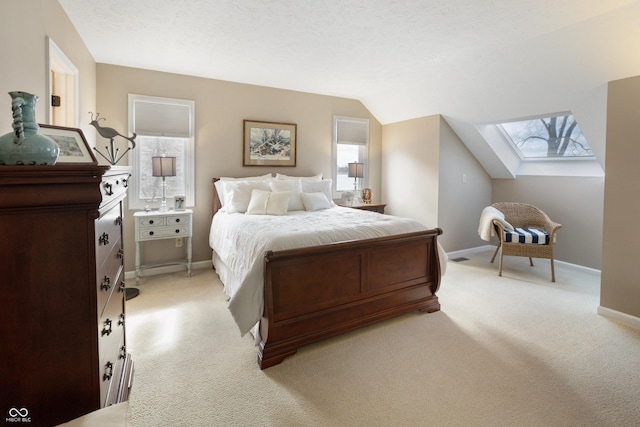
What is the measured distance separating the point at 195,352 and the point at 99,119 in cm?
299

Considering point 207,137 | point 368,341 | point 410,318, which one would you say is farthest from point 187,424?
point 207,137

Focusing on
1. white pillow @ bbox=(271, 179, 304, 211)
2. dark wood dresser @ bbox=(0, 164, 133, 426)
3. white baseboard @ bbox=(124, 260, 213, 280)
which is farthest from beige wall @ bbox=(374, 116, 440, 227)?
dark wood dresser @ bbox=(0, 164, 133, 426)

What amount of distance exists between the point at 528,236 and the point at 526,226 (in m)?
0.61

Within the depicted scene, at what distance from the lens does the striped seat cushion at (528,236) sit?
3.90m

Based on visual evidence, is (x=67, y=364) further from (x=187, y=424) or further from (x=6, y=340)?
(x=187, y=424)

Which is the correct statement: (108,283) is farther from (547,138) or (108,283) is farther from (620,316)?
(547,138)

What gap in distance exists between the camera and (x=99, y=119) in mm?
3721

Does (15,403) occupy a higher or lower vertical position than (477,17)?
lower

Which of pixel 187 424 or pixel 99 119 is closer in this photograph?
pixel 187 424

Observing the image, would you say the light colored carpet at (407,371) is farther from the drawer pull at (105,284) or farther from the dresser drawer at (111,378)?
the drawer pull at (105,284)

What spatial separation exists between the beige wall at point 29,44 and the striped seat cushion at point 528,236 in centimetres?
474

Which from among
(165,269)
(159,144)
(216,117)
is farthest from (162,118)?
(165,269)

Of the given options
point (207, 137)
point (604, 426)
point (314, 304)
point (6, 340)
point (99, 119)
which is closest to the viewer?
point (6, 340)

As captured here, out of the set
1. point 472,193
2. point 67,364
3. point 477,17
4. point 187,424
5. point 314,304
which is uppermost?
point 477,17
